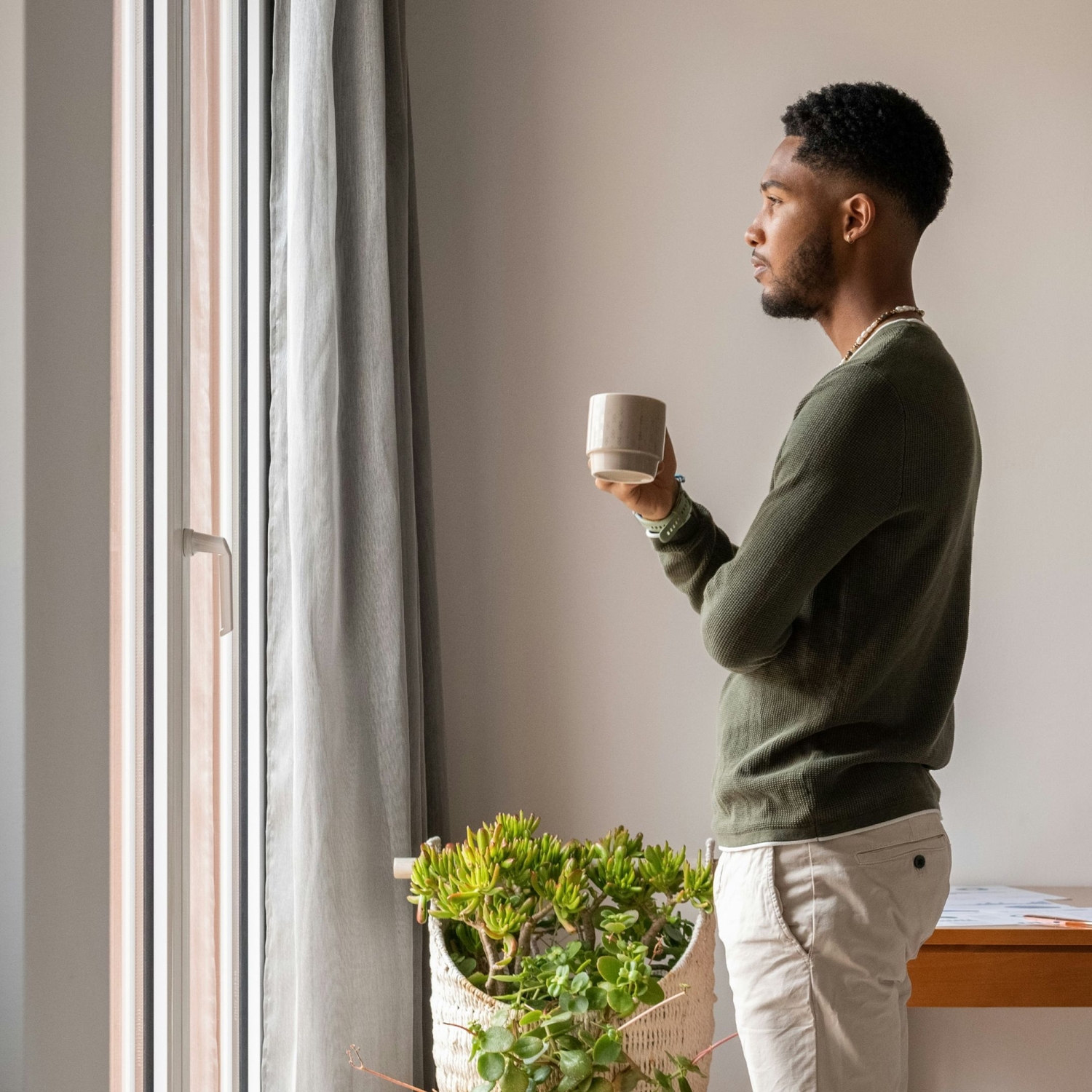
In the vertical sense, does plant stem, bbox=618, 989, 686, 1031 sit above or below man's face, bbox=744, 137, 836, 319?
below

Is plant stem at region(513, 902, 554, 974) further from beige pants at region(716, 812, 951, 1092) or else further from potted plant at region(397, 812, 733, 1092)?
beige pants at region(716, 812, 951, 1092)

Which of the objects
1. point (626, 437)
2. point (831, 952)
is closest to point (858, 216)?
point (626, 437)

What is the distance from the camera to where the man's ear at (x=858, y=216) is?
1.16 m

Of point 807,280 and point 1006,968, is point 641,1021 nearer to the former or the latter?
point 1006,968

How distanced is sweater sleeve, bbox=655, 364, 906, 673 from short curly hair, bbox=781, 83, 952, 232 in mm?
272

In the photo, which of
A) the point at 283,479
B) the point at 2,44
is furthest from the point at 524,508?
the point at 2,44

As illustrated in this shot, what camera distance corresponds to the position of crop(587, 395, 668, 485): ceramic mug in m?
1.07

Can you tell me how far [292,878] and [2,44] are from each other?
109 centimetres

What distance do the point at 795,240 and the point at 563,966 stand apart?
899 mm

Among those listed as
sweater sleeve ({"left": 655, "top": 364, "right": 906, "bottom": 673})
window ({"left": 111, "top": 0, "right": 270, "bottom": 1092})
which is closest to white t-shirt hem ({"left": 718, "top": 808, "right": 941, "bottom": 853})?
sweater sleeve ({"left": 655, "top": 364, "right": 906, "bottom": 673})

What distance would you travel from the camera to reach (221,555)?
3.84 ft

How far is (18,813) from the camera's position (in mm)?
691

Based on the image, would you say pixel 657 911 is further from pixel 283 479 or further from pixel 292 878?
pixel 283 479

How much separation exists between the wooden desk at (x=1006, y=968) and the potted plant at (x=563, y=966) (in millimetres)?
390
